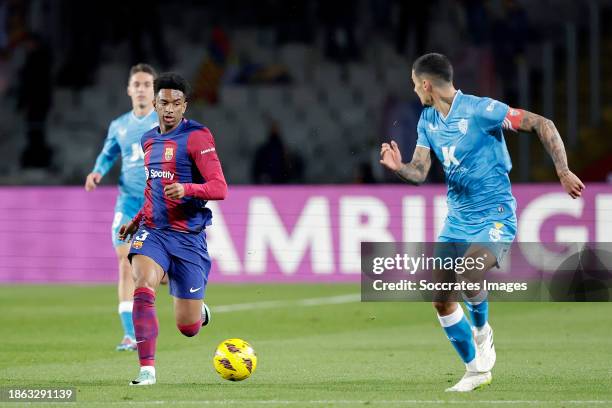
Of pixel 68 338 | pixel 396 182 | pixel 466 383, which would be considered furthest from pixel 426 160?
pixel 396 182

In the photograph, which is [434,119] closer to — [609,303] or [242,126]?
[609,303]

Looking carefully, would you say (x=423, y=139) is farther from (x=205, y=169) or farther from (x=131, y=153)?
(x=131, y=153)

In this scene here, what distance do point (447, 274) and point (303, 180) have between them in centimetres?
1301

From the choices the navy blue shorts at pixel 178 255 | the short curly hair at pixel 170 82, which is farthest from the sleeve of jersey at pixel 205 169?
the navy blue shorts at pixel 178 255

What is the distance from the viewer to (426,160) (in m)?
8.38

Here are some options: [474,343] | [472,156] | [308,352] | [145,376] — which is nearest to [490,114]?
[472,156]

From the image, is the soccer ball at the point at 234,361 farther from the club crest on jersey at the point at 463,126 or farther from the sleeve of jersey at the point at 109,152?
the sleeve of jersey at the point at 109,152

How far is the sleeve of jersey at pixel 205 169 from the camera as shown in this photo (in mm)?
8195

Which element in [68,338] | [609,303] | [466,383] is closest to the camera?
[466,383]

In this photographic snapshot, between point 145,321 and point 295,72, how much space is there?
16.0 metres

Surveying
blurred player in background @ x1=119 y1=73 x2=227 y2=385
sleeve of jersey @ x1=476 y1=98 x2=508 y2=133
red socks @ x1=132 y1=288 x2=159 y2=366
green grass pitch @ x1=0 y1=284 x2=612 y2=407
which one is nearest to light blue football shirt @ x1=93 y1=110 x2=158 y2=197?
green grass pitch @ x1=0 y1=284 x2=612 y2=407

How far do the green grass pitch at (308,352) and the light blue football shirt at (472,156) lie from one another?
46.5 inches

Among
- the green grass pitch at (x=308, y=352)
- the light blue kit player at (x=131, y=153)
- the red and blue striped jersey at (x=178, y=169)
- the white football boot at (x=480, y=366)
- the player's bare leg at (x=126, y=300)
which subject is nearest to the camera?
the green grass pitch at (x=308, y=352)

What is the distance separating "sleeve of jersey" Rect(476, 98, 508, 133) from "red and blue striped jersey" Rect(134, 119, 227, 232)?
1741 mm
